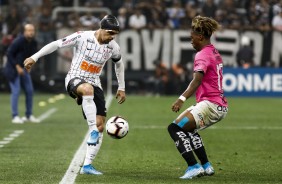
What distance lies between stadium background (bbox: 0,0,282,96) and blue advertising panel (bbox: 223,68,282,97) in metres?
0.09

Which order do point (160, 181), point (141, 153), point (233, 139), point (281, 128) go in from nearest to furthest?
point (160, 181) → point (141, 153) → point (233, 139) → point (281, 128)

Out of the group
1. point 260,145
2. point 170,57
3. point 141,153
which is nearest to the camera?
point 141,153

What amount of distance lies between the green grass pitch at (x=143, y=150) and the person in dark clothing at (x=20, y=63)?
510 mm

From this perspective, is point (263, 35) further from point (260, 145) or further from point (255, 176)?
point (255, 176)

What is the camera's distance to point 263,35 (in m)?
36.2

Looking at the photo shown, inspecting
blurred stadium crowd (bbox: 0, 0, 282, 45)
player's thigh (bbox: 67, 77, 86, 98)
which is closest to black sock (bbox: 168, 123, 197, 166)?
player's thigh (bbox: 67, 77, 86, 98)

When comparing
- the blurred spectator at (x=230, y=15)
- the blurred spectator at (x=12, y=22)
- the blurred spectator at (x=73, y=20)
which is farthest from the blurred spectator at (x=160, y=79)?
the blurred spectator at (x=12, y=22)

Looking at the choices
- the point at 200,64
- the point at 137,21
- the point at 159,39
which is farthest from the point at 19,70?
the point at 137,21

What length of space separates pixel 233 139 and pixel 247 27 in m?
19.0

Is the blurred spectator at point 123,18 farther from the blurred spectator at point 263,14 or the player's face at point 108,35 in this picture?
the player's face at point 108,35

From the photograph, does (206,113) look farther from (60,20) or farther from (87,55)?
(60,20)

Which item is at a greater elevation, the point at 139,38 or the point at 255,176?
the point at 255,176

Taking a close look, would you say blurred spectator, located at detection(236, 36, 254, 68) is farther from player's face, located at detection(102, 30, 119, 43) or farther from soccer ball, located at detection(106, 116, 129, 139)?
soccer ball, located at detection(106, 116, 129, 139)

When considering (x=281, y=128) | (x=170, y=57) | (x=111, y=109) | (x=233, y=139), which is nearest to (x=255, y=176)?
(x=233, y=139)
